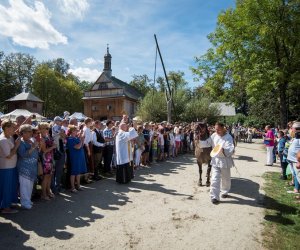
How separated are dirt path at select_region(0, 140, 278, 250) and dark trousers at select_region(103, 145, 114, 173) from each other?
1907 mm

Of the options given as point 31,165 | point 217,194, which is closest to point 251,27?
point 217,194

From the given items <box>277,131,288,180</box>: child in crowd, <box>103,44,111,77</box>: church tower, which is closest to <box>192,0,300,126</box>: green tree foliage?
<box>277,131,288,180</box>: child in crowd

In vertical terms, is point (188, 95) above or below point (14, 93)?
below

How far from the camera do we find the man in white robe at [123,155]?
8.27m

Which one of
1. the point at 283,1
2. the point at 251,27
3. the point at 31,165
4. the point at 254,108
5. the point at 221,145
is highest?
the point at 283,1

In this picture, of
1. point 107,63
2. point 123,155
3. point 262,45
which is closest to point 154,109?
point 262,45

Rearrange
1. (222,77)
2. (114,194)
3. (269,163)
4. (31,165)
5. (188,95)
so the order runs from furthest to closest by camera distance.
A: (188,95) → (222,77) → (269,163) → (114,194) → (31,165)

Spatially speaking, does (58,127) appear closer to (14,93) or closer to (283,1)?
(283,1)

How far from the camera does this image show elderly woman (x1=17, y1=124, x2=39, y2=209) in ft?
19.0

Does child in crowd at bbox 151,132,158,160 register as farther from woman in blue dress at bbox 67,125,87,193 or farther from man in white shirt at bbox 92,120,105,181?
woman in blue dress at bbox 67,125,87,193

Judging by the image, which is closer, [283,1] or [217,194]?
[217,194]

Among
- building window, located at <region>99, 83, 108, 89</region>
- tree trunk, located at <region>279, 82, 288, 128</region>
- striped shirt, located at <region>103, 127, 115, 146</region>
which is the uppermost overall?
building window, located at <region>99, 83, 108, 89</region>

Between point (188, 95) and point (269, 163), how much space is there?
68.5 feet

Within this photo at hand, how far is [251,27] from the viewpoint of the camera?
66.8 feet
